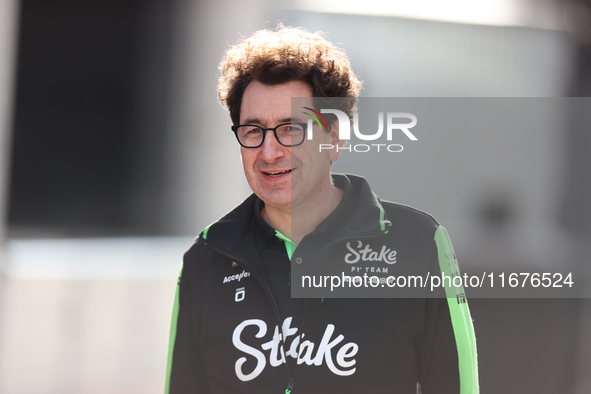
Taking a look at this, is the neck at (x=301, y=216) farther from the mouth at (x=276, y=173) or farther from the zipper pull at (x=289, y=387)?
the zipper pull at (x=289, y=387)

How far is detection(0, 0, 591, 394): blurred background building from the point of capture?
8.02ft

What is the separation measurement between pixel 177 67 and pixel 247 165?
1493mm

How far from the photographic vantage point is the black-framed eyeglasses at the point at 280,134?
1.25 m

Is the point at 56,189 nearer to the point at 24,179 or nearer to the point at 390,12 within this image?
the point at 24,179

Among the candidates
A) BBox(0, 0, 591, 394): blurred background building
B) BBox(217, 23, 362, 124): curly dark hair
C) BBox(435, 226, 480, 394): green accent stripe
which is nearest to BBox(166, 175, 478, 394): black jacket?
BBox(435, 226, 480, 394): green accent stripe

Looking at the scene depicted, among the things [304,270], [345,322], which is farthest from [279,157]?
[345,322]

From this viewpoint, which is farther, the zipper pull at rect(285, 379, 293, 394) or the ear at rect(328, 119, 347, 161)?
the ear at rect(328, 119, 347, 161)

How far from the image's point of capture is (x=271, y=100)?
4.15 ft

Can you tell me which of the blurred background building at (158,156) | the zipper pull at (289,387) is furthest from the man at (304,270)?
the blurred background building at (158,156)

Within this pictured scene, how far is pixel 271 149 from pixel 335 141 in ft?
0.73

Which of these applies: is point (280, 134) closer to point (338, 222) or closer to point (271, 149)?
point (271, 149)

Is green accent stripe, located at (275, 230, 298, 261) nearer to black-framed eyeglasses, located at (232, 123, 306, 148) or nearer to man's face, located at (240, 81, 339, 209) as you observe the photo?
man's face, located at (240, 81, 339, 209)

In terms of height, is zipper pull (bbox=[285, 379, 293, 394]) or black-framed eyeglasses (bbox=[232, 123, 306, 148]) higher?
black-framed eyeglasses (bbox=[232, 123, 306, 148])

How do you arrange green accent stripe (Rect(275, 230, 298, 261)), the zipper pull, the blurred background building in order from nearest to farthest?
the zipper pull → green accent stripe (Rect(275, 230, 298, 261)) → the blurred background building
